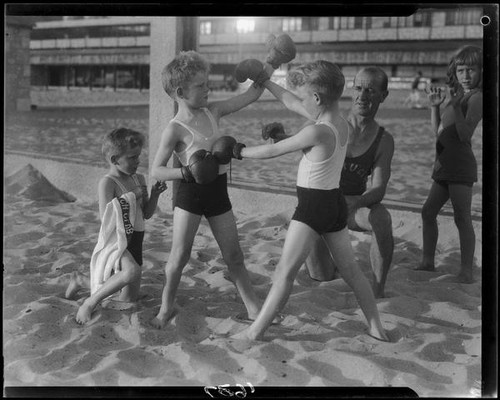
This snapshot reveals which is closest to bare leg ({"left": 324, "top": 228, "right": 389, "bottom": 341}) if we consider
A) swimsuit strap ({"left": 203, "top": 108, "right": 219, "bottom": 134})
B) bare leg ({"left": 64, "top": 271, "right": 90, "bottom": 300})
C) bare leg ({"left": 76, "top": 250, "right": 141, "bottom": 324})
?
swimsuit strap ({"left": 203, "top": 108, "right": 219, "bottom": 134})

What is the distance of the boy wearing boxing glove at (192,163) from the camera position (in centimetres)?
271

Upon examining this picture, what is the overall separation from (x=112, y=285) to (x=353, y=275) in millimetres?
1039

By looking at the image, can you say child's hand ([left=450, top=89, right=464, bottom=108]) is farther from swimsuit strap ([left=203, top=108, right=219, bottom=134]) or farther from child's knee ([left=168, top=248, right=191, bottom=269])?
→ child's knee ([left=168, top=248, right=191, bottom=269])

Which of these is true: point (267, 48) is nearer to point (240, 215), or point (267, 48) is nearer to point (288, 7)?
point (288, 7)

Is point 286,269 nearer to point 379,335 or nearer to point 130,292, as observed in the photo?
point 379,335

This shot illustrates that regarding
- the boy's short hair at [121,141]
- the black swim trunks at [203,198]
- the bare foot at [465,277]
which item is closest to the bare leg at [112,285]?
the black swim trunks at [203,198]

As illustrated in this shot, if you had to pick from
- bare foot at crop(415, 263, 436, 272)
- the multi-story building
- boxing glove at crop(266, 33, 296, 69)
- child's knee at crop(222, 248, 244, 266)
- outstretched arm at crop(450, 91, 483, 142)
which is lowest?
bare foot at crop(415, 263, 436, 272)

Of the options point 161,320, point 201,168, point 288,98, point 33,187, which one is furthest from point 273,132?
point 33,187

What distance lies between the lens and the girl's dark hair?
324cm

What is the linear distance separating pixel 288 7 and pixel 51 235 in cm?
224

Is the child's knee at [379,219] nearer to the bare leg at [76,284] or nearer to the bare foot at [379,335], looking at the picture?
the bare foot at [379,335]

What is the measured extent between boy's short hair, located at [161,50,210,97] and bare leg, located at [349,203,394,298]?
42.5 inches

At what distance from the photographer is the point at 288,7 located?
8.60 feet

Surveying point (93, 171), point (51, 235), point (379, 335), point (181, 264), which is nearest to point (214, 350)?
point (181, 264)
